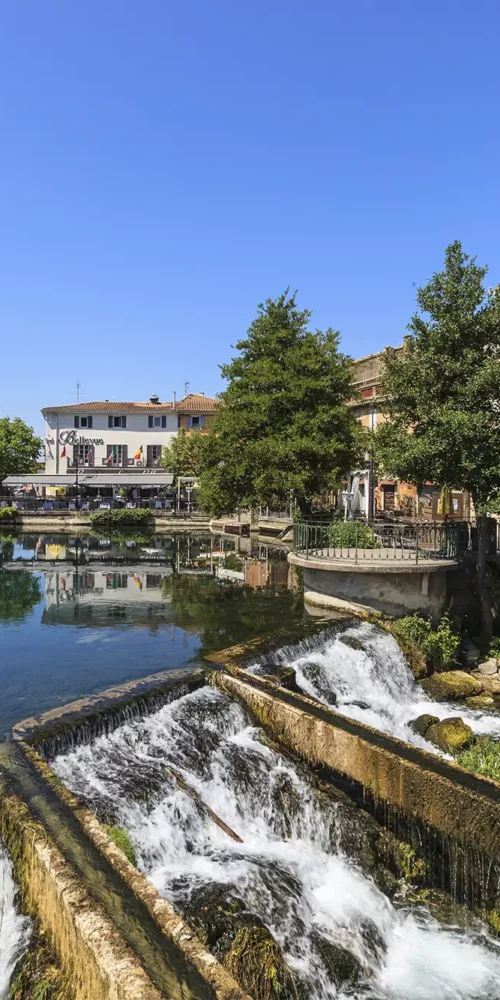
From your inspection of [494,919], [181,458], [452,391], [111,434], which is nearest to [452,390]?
[452,391]

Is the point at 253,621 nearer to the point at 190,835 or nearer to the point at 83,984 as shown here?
the point at 190,835

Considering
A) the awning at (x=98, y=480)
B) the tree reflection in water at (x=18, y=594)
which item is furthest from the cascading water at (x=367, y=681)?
the awning at (x=98, y=480)

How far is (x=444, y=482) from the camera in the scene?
1611 centimetres

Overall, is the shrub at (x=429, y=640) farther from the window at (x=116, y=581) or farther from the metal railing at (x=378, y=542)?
the window at (x=116, y=581)

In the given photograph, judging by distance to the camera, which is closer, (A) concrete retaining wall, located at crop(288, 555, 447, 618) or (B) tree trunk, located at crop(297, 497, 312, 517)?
(A) concrete retaining wall, located at crop(288, 555, 447, 618)

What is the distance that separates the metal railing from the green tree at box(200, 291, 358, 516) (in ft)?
8.44

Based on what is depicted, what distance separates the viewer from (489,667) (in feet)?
49.9

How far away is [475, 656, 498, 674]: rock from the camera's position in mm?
15141

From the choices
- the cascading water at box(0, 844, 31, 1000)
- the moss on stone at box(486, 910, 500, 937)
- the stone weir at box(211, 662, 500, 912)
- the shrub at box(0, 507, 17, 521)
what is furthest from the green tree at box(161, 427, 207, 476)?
the cascading water at box(0, 844, 31, 1000)

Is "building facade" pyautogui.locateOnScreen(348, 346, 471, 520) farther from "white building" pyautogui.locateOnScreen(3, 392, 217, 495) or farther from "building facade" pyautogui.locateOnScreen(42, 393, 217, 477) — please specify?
"building facade" pyautogui.locateOnScreen(42, 393, 217, 477)

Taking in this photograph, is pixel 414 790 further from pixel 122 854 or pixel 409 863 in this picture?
pixel 122 854

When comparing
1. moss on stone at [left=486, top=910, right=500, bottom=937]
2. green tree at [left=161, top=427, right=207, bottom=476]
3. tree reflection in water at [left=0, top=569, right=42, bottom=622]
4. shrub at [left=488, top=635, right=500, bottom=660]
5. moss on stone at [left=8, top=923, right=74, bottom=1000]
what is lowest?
moss on stone at [left=486, top=910, right=500, bottom=937]

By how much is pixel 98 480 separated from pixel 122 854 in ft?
196

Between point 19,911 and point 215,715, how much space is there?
464 cm
